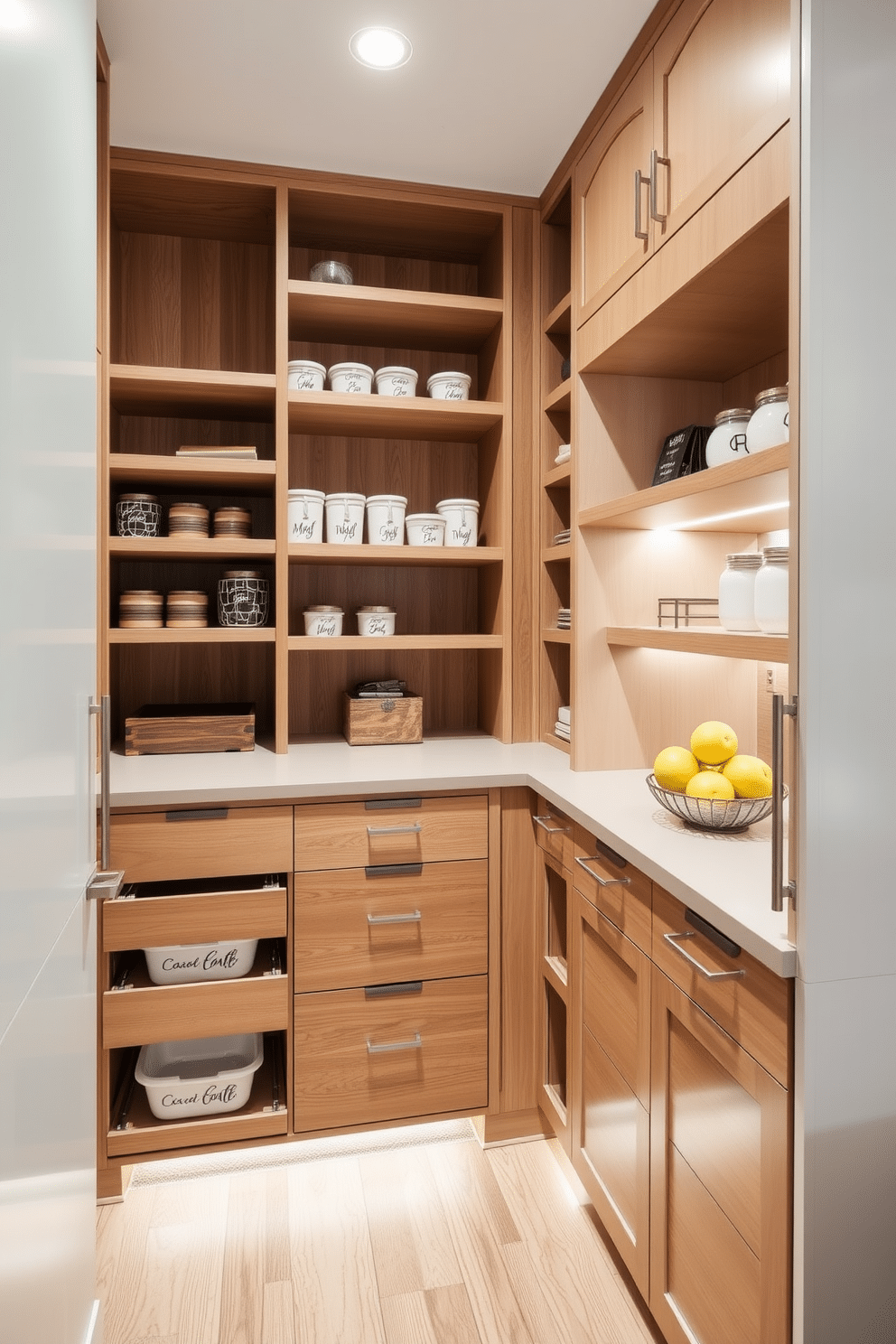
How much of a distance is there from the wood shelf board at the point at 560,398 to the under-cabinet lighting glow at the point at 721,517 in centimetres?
42

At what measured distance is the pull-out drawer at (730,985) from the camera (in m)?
1.03

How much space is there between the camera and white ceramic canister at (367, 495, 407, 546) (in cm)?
221

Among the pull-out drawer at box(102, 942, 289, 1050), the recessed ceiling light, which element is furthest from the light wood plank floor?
the recessed ceiling light

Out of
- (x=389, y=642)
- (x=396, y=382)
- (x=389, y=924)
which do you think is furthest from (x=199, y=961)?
(x=396, y=382)

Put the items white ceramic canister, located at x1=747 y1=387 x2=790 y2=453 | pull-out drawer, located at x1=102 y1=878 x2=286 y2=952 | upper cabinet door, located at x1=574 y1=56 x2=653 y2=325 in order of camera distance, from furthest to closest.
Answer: pull-out drawer, located at x1=102 y1=878 x2=286 y2=952 → upper cabinet door, located at x1=574 y1=56 x2=653 y2=325 → white ceramic canister, located at x1=747 y1=387 x2=790 y2=453

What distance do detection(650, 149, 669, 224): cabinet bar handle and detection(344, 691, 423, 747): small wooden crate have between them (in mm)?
1294

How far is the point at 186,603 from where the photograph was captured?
2.15 m

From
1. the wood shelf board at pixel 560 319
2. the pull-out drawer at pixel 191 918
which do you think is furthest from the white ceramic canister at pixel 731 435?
the pull-out drawer at pixel 191 918

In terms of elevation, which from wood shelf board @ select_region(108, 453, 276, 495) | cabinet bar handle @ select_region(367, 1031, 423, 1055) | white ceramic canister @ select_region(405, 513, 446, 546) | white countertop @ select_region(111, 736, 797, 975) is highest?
wood shelf board @ select_region(108, 453, 276, 495)

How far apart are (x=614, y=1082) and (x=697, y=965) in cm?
51

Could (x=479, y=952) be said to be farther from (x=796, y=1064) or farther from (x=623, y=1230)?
(x=796, y=1064)

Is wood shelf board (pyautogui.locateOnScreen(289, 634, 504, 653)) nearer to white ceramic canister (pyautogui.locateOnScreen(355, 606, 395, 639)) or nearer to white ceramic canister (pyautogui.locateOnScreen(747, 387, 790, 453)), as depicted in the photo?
white ceramic canister (pyautogui.locateOnScreen(355, 606, 395, 639))

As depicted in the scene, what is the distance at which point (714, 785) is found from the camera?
1.45 meters

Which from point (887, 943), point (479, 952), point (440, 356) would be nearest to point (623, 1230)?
point (479, 952)
